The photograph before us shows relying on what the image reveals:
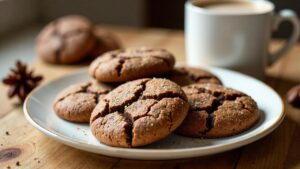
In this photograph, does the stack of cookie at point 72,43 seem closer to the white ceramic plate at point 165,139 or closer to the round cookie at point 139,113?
the white ceramic plate at point 165,139

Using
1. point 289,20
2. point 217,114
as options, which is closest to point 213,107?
point 217,114

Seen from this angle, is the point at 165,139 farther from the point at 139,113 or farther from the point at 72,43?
the point at 72,43

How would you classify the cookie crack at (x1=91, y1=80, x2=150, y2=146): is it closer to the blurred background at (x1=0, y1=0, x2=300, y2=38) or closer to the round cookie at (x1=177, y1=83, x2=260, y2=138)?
the round cookie at (x1=177, y1=83, x2=260, y2=138)

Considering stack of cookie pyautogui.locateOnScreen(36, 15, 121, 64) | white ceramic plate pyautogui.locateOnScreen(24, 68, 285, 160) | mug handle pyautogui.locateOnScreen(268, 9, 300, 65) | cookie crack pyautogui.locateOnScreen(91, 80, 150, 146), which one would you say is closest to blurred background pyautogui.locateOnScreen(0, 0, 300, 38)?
stack of cookie pyautogui.locateOnScreen(36, 15, 121, 64)

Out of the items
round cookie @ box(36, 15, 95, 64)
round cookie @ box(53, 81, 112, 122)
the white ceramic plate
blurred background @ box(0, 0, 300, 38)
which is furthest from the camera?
blurred background @ box(0, 0, 300, 38)

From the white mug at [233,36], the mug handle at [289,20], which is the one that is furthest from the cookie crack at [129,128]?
the mug handle at [289,20]

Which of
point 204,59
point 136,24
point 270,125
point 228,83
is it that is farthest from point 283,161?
point 136,24
